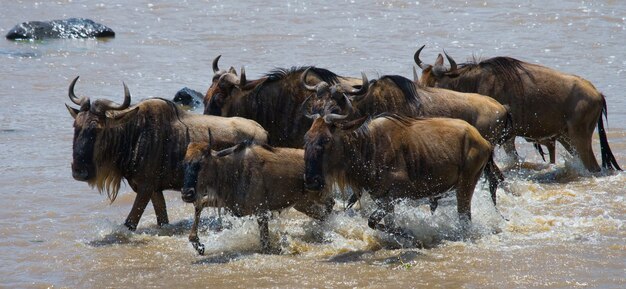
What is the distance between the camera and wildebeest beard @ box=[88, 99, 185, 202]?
990cm

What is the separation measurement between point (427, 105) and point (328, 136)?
1.95m

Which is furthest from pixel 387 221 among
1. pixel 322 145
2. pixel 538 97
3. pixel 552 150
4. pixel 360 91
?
pixel 552 150

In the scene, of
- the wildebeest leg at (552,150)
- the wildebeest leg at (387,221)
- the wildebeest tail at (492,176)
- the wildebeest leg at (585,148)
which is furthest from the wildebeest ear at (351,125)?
the wildebeest leg at (552,150)

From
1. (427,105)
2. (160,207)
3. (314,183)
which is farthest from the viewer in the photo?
(427,105)

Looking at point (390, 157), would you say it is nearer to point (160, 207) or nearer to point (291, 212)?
point (291, 212)

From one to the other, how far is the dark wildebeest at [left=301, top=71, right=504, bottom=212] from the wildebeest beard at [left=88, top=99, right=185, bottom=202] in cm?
132

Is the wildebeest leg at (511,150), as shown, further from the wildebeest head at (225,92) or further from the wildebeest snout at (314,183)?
the wildebeest snout at (314,183)

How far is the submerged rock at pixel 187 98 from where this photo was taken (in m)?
15.2

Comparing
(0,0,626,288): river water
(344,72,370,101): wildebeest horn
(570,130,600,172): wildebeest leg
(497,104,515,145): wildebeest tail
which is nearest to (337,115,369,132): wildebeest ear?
(0,0,626,288): river water

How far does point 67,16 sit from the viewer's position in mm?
24672

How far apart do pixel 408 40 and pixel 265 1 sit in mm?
6418

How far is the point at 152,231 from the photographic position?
9.89 m

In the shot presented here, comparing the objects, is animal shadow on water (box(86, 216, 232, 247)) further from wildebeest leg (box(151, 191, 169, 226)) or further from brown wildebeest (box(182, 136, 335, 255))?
brown wildebeest (box(182, 136, 335, 255))

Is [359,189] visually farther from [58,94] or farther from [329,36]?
[329,36]
